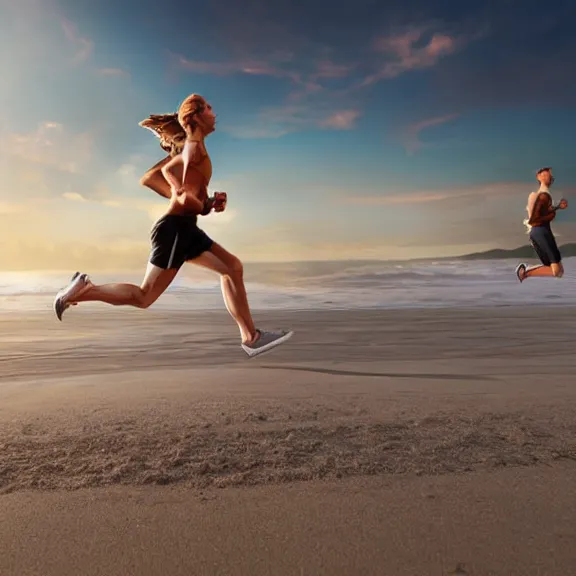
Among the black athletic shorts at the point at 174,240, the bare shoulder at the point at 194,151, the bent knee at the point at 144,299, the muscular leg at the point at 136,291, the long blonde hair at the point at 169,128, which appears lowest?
the bent knee at the point at 144,299

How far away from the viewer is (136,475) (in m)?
7.26

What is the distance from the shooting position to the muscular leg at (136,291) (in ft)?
15.3

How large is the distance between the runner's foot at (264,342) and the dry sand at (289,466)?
1.82 metres

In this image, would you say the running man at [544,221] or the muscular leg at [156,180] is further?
the running man at [544,221]

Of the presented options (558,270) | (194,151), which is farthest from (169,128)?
(558,270)

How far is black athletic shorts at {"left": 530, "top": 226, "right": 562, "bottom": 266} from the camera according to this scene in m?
6.86

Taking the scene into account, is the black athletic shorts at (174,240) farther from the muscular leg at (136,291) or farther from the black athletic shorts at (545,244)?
the black athletic shorts at (545,244)

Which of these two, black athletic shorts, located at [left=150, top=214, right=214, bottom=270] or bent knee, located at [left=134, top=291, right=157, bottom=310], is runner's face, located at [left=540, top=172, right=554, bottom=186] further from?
bent knee, located at [left=134, top=291, right=157, bottom=310]

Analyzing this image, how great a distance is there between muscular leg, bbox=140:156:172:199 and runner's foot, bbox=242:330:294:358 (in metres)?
1.41

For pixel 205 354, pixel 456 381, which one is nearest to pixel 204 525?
pixel 456 381

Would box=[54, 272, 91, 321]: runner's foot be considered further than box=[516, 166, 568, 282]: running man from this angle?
No

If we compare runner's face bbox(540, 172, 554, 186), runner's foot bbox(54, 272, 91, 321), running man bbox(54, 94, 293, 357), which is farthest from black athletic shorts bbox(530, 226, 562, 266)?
runner's foot bbox(54, 272, 91, 321)

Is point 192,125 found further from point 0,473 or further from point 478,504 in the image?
point 0,473

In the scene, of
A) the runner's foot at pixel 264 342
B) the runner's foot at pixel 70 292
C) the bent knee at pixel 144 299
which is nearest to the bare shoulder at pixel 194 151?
the bent knee at pixel 144 299
